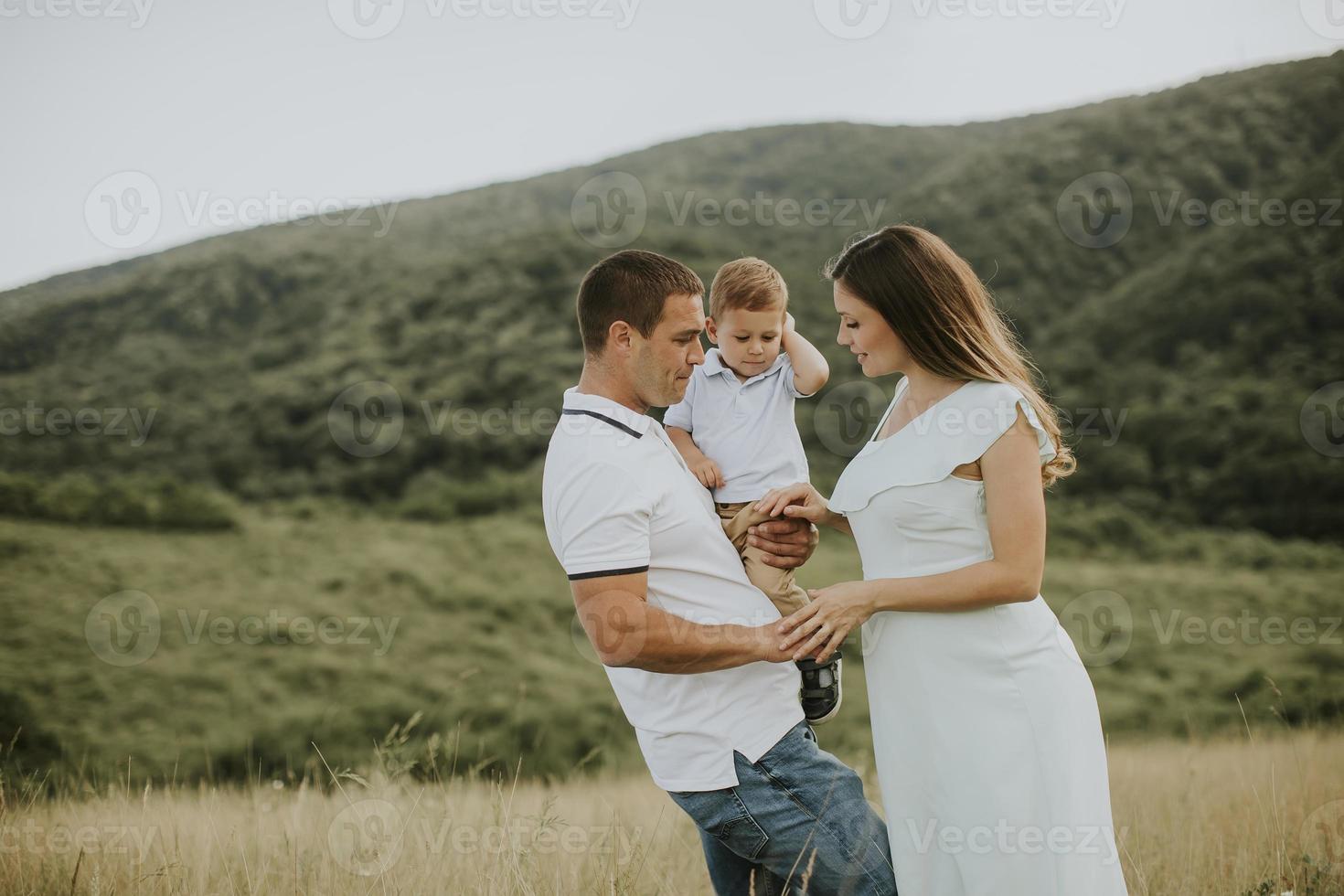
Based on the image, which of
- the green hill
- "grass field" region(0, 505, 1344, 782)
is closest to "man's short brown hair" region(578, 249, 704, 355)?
"grass field" region(0, 505, 1344, 782)

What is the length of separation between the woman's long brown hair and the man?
516mm

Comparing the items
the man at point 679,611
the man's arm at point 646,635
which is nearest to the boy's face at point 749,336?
the man at point 679,611

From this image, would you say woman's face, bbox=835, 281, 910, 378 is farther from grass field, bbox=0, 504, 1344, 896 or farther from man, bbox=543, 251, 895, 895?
grass field, bbox=0, 504, 1344, 896

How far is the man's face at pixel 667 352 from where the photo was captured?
2582 mm

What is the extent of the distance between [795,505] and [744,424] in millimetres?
555

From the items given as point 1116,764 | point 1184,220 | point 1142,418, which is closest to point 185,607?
point 1116,764

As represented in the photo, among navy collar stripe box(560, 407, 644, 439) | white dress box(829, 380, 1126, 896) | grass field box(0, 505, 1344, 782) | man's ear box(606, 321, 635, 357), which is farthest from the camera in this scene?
Answer: grass field box(0, 505, 1344, 782)

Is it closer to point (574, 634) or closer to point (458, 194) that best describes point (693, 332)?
point (574, 634)

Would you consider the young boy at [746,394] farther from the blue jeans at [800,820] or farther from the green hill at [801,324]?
the green hill at [801,324]

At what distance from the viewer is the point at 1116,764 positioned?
6648 millimetres

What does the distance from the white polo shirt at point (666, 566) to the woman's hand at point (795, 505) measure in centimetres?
17

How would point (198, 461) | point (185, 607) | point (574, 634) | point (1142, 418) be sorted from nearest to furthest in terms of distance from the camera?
point (185, 607) < point (574, 634) < point (198, 461) < point (1142, 418)

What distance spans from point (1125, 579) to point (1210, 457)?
10101 millimetres

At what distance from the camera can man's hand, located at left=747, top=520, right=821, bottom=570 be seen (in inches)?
104
